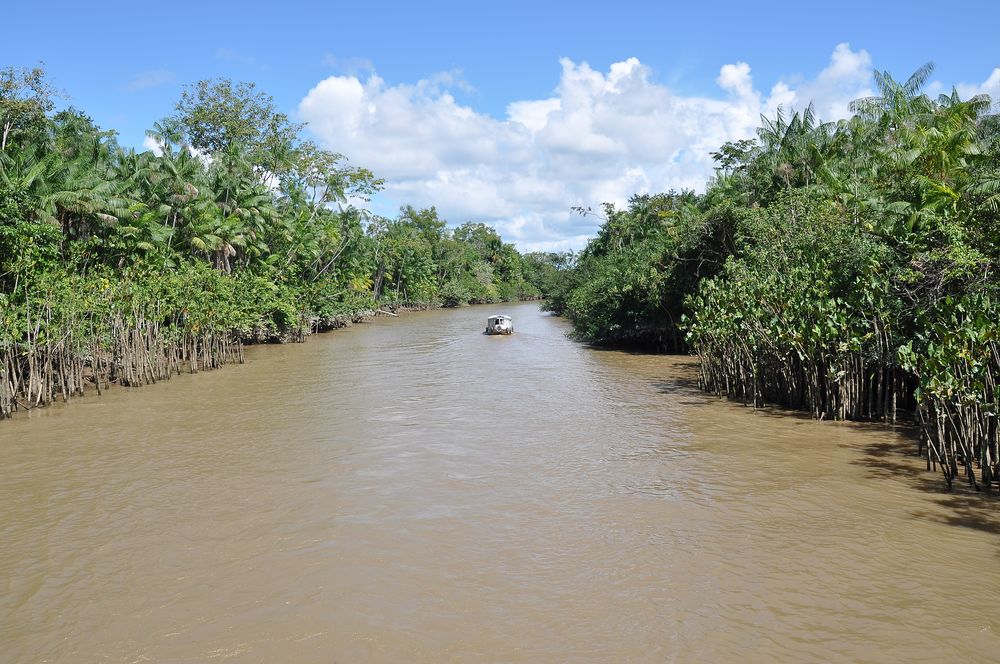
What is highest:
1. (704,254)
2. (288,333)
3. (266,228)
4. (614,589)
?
(266,228)

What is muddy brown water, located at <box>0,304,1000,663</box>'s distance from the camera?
535cm

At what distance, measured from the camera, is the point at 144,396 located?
16.5 meters

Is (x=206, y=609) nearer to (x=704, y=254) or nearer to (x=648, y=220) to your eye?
(x=704, y=254)

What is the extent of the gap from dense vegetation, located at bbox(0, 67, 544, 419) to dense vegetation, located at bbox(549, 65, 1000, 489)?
1359 cm

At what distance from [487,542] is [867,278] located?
813cm

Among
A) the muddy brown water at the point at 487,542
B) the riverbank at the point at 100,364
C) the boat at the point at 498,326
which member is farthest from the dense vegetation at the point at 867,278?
the riverbank at the point at 100,364

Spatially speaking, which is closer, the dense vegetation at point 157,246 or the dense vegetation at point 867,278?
the dense vegetation at point 867,278

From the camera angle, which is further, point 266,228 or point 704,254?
point 266,228

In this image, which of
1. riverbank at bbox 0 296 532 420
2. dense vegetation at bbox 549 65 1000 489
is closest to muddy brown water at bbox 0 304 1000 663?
dense vegetation at bbox 549 65 1000 489

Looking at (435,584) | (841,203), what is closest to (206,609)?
(435,584)

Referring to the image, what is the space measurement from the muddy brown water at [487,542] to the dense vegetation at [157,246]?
2871 mm

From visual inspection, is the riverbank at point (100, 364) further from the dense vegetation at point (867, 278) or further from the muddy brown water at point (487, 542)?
the dense vegetation at point (867, 278)

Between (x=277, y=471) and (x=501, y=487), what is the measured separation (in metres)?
3.31

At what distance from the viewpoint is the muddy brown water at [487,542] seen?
211 inches
